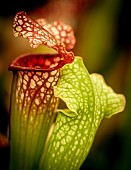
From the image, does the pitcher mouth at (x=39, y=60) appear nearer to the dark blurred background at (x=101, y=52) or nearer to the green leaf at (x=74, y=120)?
the green leaf at (x=74, y=120)

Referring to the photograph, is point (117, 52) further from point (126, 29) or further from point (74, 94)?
point (74, 94)

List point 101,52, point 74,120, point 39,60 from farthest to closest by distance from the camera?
point 101,52 < point 39,60 < point 74,120

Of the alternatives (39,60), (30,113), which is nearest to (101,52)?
(39,60)

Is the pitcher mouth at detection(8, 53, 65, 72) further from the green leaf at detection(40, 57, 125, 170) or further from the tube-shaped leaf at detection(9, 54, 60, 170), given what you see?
the green leaf at detection(40, 57, 125, 170)

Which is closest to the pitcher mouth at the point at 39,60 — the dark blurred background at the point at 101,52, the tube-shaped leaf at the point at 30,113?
the tube-shaped leaf at the point at 30,113

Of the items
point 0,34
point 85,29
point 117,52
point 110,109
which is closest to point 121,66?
point 117,52

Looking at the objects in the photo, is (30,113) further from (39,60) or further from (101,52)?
(101,52)

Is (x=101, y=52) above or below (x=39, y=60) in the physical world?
below
